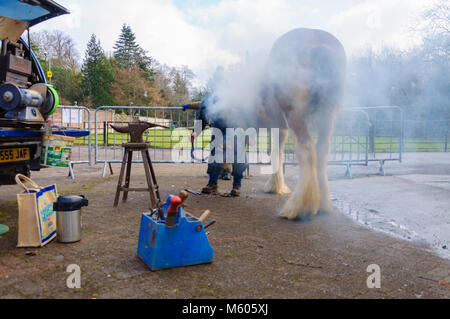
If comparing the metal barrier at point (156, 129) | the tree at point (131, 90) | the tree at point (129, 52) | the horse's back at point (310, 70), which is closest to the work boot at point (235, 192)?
the horse's back at point (310, 70)

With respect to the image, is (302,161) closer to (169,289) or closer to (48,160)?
(169,289)

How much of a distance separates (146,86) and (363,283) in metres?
37.7

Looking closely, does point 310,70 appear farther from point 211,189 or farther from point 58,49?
point 58,49

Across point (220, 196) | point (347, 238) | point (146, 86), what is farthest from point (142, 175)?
point (146, 86)

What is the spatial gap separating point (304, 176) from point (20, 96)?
3262 millimetres

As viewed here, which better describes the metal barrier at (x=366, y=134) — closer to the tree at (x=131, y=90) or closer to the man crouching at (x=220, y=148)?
the man crouching at (x=220, y=148)

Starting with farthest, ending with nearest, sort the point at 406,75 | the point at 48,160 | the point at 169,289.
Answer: the point at 406,75 → the point at 48,160 → the point at 169,289

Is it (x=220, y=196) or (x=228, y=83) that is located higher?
(x=228, y=83)

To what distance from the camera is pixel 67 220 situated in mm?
3020

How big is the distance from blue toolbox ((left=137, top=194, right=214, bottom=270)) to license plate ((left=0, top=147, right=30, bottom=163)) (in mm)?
2027

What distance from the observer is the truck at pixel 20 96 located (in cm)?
356

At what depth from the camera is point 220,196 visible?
5.35 m

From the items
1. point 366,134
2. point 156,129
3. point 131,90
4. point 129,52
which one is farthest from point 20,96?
point 129,52

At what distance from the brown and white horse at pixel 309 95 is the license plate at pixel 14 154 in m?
3.02
